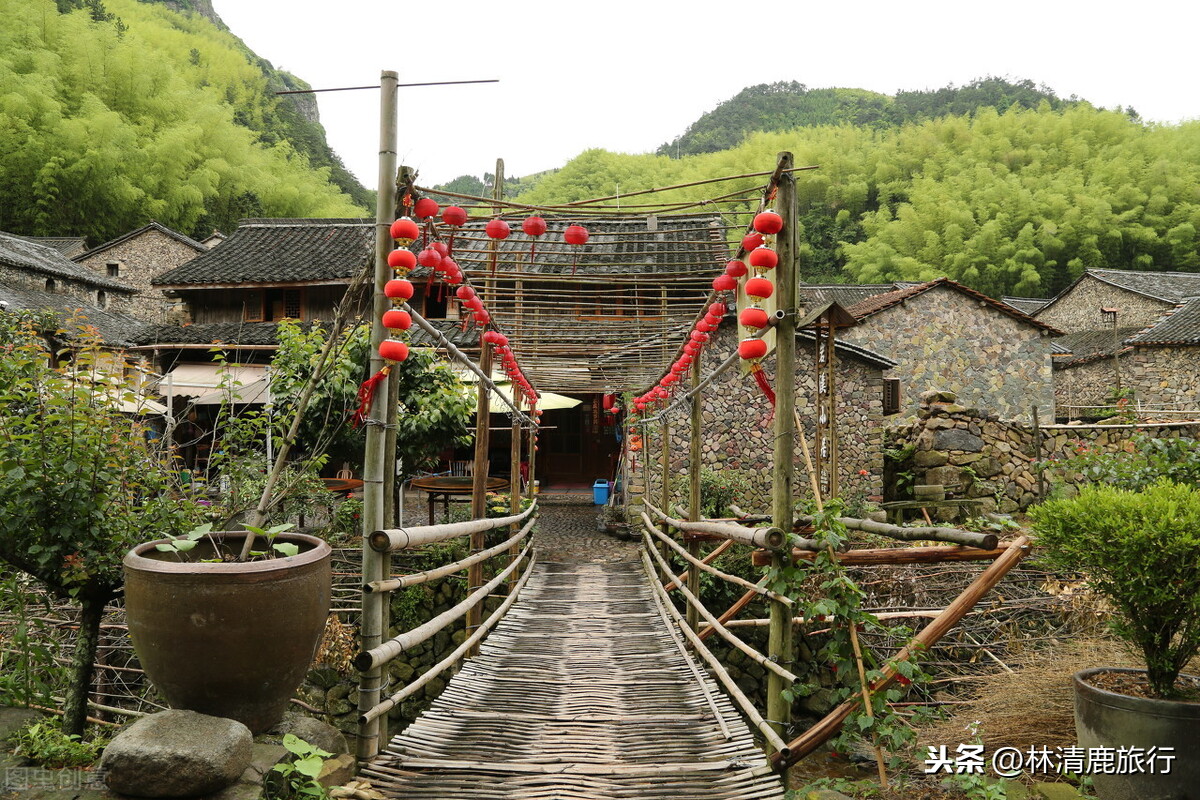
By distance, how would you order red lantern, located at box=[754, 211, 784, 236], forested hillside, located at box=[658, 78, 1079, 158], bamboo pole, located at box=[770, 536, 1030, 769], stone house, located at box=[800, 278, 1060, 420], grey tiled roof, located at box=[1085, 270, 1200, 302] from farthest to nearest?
forested hillside, located at box=[658, 78, 1079, 158] < grey tiled roof, located at box=[1085, 270, 1200, 302] < stone house, located at box=[800, 278, 1060, 420] < red lantern, located at box=[754, 211, 784, 236] < bamboo pole, located at box=[770, 536, 1030, 769]

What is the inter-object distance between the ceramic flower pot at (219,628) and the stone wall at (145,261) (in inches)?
867

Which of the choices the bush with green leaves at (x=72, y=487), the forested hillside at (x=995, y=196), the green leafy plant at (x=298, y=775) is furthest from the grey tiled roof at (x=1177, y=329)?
the bush with green leaves at (x=72, y=487)

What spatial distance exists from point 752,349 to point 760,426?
824 cm

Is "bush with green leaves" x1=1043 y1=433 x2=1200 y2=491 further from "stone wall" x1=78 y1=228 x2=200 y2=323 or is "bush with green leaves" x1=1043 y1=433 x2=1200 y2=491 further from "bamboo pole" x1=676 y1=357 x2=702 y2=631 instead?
"stone wall" x1=78 y1=228 x2=200 y2=323

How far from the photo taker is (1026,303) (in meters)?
24.1

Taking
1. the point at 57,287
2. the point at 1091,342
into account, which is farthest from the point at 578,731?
the point at 1091,342

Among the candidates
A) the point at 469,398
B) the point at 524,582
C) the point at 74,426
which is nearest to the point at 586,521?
the point at 469,398

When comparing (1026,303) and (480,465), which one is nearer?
(480,465)

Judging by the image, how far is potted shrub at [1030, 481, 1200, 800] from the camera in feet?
8.96

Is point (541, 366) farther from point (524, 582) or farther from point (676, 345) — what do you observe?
point (524, 582)

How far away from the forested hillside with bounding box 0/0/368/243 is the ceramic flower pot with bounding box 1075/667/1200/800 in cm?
2706

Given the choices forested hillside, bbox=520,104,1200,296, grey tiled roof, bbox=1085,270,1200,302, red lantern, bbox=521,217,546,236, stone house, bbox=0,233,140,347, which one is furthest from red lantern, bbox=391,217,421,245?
grey tiled roof, bbox=1085,270,1200,302

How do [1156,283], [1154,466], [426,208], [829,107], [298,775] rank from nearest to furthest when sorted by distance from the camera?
[298,775]
[426,208]
[1154,466]
[1156,283]
[829,107]

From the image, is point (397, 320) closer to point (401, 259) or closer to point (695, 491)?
point (401, 259)
